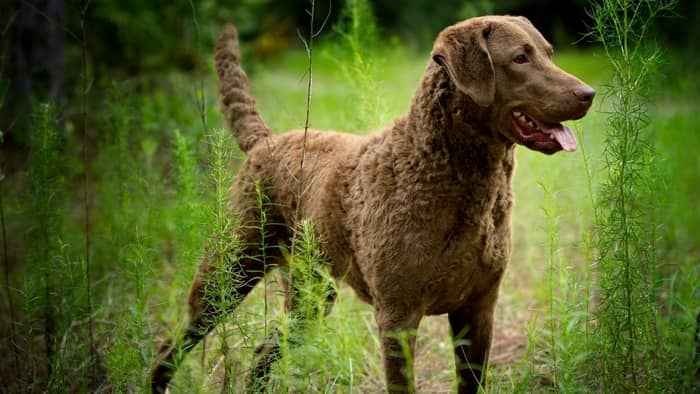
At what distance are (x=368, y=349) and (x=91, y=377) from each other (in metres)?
1.61

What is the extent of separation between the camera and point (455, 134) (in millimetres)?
2988

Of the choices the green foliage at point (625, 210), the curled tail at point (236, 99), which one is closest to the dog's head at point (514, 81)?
the green foliage at point (625, 210)

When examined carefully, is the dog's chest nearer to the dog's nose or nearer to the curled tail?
the dog's nose

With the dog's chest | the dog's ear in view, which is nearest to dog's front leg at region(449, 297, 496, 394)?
the dog's chest

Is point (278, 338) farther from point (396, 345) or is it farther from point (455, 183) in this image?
point (455, 183)

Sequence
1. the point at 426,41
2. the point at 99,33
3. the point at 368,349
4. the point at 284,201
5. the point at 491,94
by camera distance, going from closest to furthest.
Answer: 1. the point at 491,94
2. the point at 284,201
3. the point at 368,349
4. the point at 99,33
5. the point at 426,41

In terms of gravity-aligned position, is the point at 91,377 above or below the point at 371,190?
below

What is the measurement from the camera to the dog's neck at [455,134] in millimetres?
2951

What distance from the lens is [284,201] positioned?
3.65 m

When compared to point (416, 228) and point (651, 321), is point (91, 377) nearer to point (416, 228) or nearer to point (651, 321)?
point (416, 228)

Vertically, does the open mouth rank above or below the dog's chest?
above

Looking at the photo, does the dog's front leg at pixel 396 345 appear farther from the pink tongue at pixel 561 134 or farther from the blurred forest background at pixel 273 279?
the pink tongue at pixel 561 134

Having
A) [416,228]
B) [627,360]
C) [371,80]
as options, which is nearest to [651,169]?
[627,360]

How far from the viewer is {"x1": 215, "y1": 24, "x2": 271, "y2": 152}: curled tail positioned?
4.02 metres
